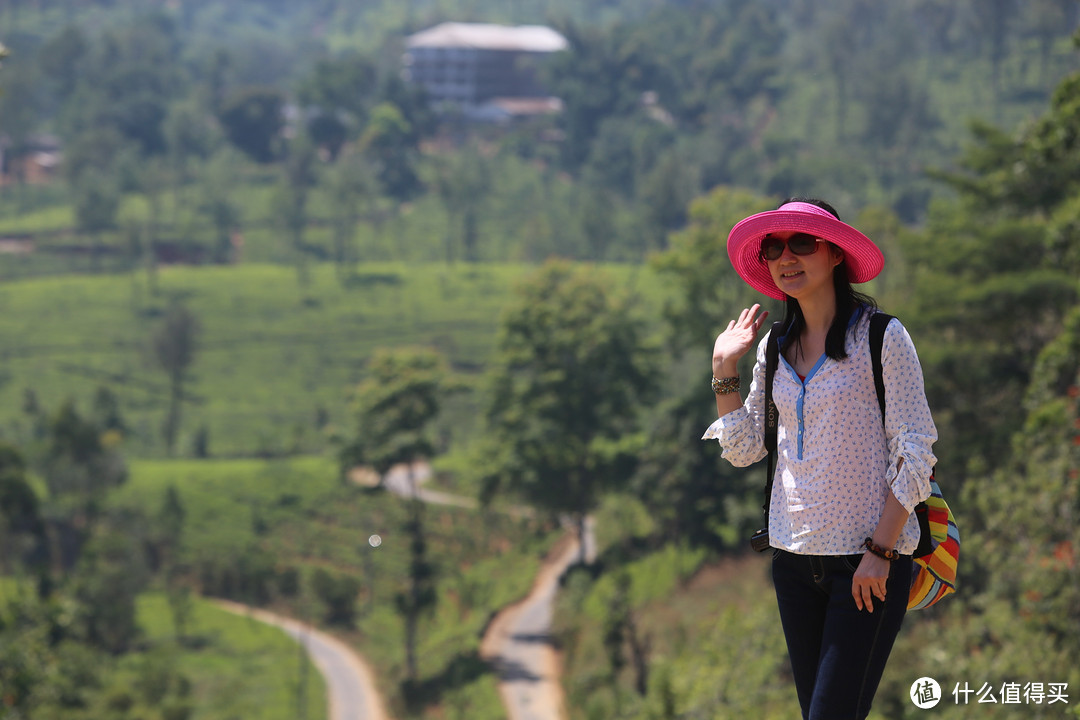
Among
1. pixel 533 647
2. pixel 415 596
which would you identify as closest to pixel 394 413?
pixel 415 596

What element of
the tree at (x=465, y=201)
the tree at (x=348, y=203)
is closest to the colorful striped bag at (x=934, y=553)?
the tree at (x=348, y=203)

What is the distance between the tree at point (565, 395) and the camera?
33.6 metres

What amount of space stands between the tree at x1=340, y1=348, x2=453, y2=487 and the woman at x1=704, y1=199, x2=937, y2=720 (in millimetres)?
28712

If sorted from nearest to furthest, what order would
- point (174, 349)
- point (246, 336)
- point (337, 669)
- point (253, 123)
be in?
point (337, 669), point (174, 349), point (246, 336), point (253, 123)

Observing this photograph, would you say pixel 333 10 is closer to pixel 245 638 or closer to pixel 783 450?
pixel 245 638

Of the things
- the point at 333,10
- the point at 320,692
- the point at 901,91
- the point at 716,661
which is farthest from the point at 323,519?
the point at 333,10

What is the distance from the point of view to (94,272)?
204 feet

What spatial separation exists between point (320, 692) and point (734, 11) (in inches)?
3286

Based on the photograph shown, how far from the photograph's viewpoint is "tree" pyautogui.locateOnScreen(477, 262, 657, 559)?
3356 centimetres

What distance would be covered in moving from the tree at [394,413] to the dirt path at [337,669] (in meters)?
5.11

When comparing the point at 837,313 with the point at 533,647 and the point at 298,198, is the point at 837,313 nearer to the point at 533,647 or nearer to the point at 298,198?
the point at 533,647

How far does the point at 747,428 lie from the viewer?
327 centimetres

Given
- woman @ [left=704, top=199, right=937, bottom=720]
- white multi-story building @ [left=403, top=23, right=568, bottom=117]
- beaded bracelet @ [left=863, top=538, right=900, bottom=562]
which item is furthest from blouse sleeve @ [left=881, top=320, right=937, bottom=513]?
white multi-story building @ [left=403, top=23, right=568, bottom=117]

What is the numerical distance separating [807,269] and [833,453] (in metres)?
0.51
